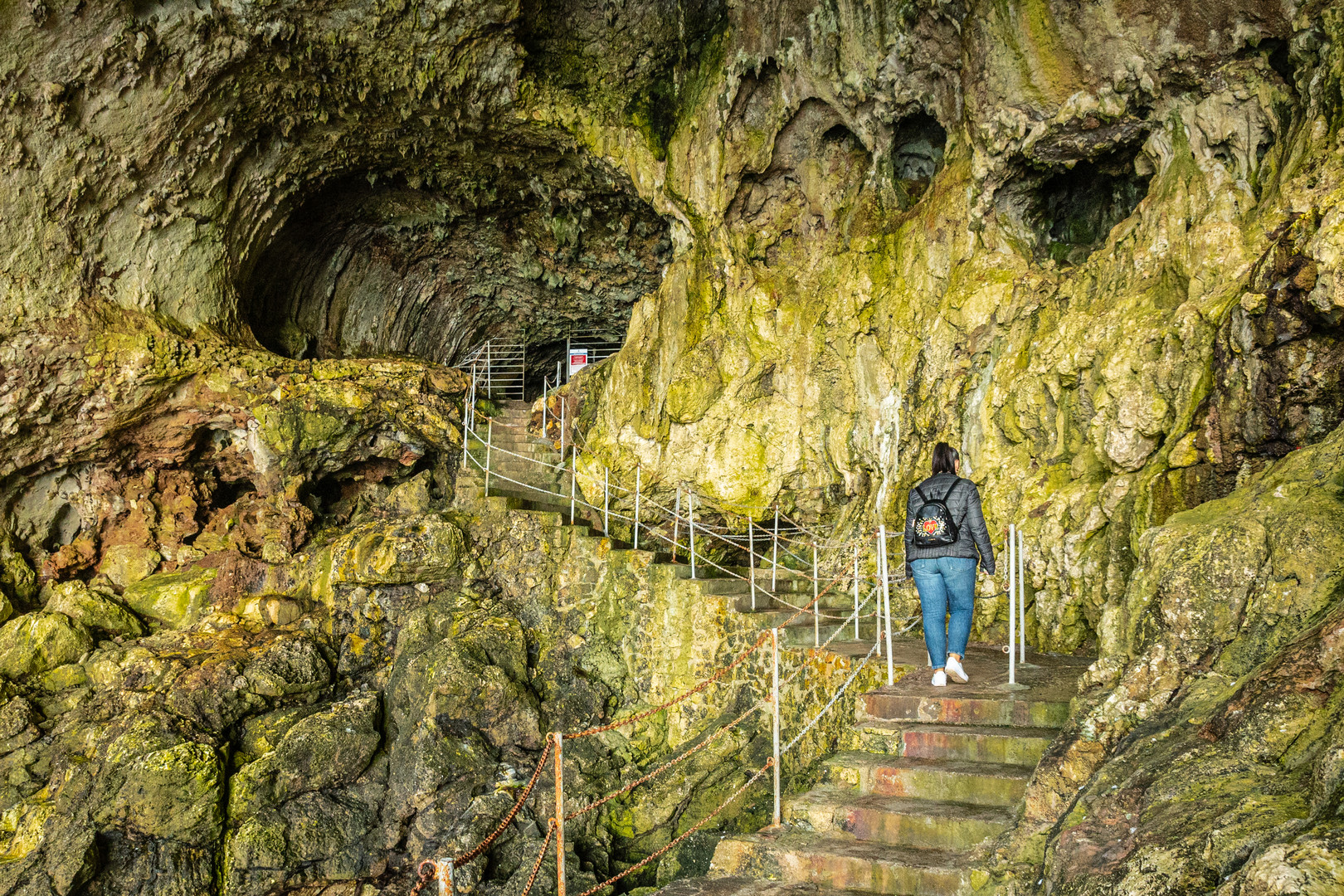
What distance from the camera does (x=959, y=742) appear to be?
5.34m

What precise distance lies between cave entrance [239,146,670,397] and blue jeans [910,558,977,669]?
28.1 feet

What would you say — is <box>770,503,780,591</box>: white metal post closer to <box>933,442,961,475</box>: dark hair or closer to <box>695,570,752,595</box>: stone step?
<box>695,570,752,595</box>: stone step

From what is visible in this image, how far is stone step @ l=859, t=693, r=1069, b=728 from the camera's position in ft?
17.9

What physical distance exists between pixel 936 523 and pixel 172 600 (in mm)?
9649

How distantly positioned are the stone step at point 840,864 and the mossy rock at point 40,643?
29.6 feet

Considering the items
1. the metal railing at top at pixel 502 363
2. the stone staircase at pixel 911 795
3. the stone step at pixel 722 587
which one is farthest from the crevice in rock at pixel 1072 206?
the metal railing at top at pixel 502 363

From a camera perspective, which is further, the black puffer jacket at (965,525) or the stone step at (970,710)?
the black puffer jacket at (965,525)

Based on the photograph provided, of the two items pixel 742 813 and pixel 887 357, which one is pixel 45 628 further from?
pixel 887 357

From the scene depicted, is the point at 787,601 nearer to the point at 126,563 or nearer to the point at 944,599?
the point at 944,599

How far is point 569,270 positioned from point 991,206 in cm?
820

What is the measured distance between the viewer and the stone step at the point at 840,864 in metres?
4.35

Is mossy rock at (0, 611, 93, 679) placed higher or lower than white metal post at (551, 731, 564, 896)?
lower

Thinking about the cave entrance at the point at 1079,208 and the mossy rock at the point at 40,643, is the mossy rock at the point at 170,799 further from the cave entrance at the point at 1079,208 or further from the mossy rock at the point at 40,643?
the cave entrance at the point at 1079,208

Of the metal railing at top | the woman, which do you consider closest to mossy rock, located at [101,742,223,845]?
the woman
